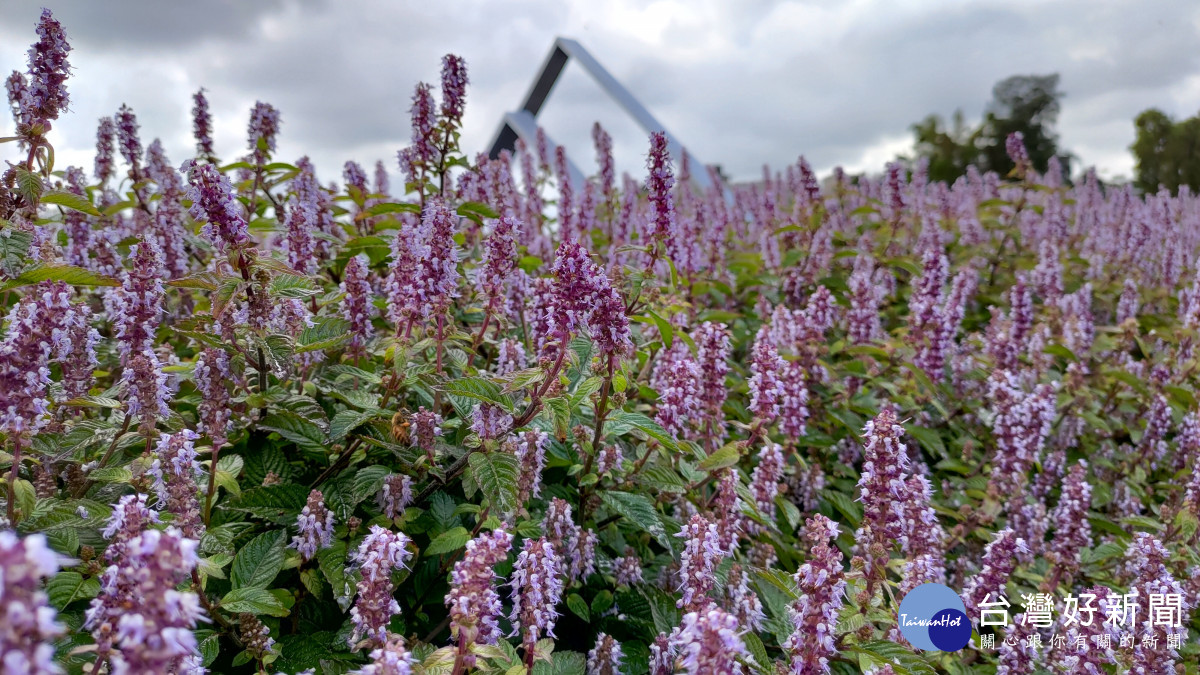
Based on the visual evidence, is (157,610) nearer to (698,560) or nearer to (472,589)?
(472,589)

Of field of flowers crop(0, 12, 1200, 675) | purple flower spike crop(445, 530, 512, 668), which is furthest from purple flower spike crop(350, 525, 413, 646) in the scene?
purple flower spike crop(445, 530, 512, 668)

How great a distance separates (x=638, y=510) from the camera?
9.51 ft

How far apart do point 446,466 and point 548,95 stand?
30.8m

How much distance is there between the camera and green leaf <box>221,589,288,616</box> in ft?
6.82

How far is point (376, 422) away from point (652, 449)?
3.83ft

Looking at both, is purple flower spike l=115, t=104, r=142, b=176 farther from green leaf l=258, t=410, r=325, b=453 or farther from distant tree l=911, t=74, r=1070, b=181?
distant tree l=911, t=74, r=1070, b=181

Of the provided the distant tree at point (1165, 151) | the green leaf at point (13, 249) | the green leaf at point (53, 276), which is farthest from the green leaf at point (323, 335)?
A: the distant tree at point (1165, 151)

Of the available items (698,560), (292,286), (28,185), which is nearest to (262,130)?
(28,185)

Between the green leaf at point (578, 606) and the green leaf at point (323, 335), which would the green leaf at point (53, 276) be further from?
the green leaf at point (578, 606)

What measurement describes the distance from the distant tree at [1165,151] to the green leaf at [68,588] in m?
38.6

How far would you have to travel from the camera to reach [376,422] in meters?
2.74

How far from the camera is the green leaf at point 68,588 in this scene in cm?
205

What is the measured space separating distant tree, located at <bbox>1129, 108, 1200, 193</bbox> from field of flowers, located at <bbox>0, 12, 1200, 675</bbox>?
34915mm

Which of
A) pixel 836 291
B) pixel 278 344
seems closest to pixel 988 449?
pixel 836 291
